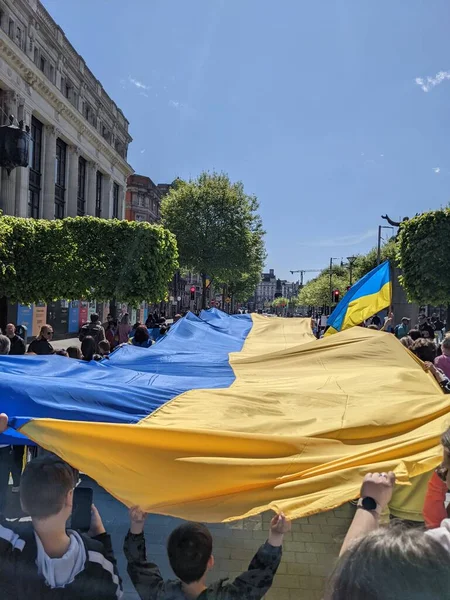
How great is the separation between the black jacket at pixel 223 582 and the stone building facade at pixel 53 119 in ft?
79.8

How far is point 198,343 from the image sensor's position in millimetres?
8664

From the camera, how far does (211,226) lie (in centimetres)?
3856

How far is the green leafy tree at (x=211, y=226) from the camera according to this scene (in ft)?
126

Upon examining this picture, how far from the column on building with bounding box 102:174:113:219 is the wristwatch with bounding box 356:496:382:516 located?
42978 mm

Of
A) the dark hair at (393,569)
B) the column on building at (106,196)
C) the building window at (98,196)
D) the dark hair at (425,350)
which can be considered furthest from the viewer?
the column on building at (106,196)

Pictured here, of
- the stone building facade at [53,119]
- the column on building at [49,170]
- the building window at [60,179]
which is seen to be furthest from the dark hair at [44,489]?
the building window at [60,179]

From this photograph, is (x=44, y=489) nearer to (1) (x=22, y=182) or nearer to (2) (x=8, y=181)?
(2) (x=8, y=181)

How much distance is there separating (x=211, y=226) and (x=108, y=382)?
35046 millimetres

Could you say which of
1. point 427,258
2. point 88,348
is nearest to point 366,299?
point 88,348

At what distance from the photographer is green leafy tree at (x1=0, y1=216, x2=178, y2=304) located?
1933cm

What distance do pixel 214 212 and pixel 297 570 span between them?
117 ft

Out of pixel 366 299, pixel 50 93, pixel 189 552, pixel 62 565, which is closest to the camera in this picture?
pixel 62 565

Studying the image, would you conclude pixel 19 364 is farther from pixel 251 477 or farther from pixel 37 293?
pixel 37 293

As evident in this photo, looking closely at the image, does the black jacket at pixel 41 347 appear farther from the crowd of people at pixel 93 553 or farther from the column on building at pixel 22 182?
the column on building at pixel 22 182
